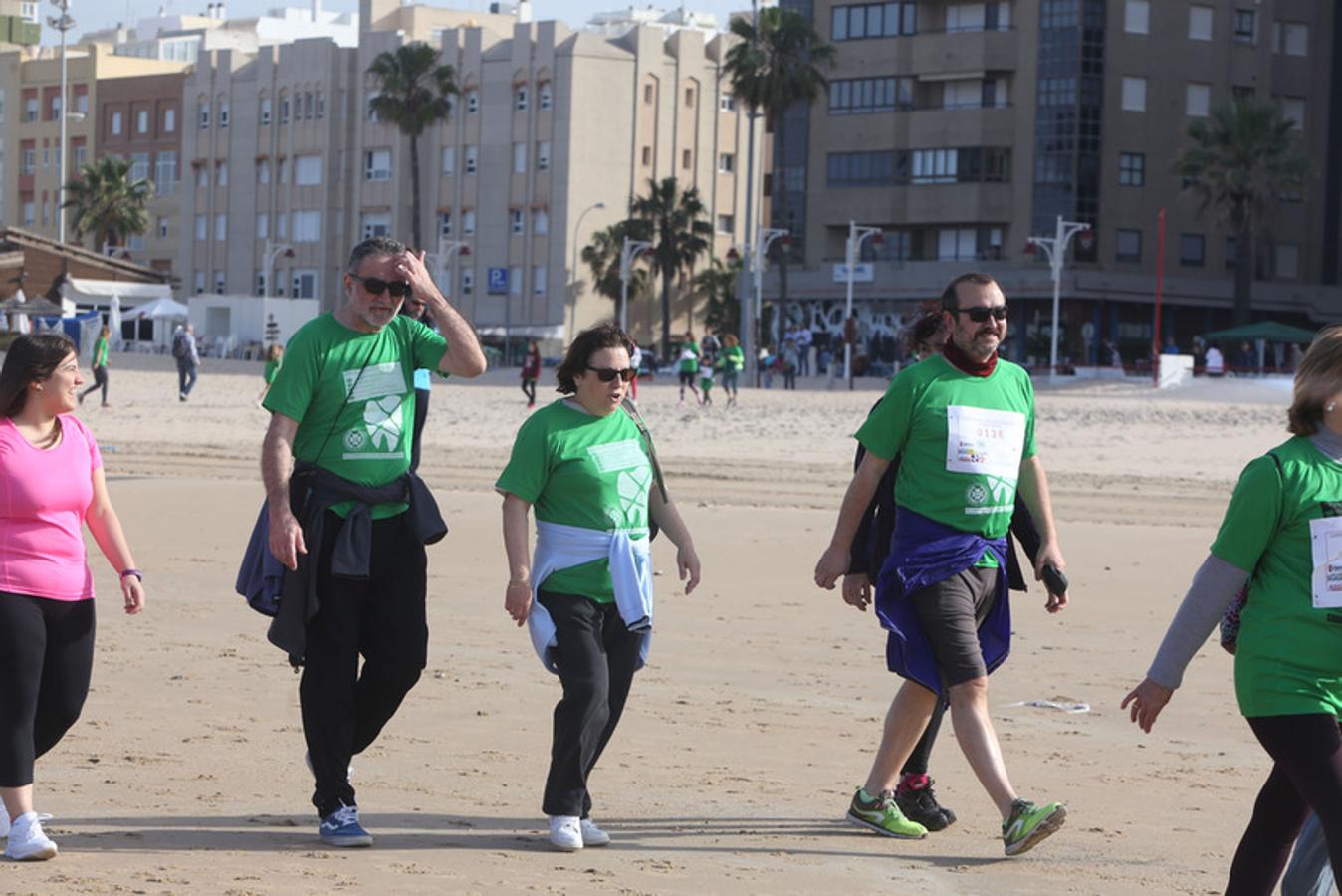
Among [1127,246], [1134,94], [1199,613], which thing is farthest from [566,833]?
[1134,94]

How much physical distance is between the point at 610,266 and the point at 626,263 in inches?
244

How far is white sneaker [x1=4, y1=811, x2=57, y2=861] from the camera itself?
19.7ft

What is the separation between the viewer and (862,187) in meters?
85.5

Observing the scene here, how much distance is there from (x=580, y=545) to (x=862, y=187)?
80089 millimetres

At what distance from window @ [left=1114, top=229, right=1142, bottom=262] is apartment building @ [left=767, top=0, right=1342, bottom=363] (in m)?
0.07

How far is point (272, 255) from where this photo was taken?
10231 cm

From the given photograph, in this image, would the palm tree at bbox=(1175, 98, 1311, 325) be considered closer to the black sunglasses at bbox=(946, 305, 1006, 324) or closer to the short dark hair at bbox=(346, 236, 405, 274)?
the black sunglasses at bbox=(946, 305, 1006, 324)

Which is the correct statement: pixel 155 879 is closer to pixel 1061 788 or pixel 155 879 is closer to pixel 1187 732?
pixel 1061 788

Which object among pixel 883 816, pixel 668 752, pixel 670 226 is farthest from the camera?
pixel 670 226

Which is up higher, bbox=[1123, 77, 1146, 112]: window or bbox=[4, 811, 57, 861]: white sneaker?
bbox=[1123, 77, 1146, 112]: window

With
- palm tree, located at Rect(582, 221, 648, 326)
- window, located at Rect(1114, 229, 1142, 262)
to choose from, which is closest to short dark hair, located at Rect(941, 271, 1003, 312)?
window, located at Rect(1114, 229, 1142, 262)

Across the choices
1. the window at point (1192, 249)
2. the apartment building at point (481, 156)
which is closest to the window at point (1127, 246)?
the window at point (1192, 249)

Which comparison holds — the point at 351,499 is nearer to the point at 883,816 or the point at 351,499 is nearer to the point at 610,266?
the point at 883,816

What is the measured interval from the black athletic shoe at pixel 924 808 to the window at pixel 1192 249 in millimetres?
75908
